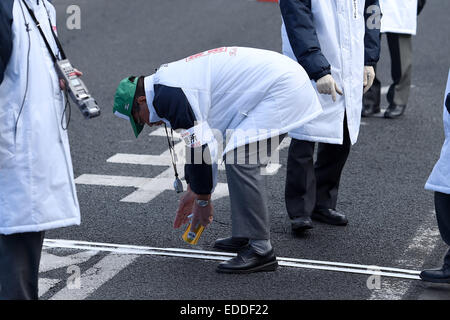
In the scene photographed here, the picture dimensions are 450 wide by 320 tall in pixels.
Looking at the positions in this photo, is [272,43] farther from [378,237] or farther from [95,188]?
[378,237]

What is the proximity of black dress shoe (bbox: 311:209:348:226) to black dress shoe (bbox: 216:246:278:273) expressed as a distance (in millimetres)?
948

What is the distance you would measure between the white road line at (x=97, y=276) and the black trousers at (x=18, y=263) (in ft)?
2.29

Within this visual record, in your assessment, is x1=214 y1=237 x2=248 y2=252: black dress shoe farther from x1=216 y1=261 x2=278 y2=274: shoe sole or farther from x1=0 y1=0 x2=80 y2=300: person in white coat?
x1=0 y1=0 x2=80 y2=300: person in white coat

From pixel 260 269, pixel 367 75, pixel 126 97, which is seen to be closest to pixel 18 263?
pixel 126 97

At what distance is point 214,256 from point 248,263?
0.37 metres

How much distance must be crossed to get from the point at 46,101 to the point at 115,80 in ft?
20.0

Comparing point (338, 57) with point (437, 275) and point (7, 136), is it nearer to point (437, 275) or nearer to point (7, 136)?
point (437, 275)

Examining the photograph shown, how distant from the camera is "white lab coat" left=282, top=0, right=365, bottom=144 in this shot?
5.83 metres

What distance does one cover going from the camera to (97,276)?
5.23m

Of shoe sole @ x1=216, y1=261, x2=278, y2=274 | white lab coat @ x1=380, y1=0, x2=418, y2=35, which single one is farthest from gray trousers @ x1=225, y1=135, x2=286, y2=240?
white lab coat @ x1=380, y1=0, x2=418, y2=35

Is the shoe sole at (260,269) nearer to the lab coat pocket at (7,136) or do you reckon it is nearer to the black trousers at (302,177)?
the black trousers at (302,177)

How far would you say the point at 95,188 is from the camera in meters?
6.89

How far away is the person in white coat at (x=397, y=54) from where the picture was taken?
9.00 meters

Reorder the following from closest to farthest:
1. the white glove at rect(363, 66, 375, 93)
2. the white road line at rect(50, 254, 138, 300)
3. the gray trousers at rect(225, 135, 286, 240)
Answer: the white road line at rect(50, 254, 138, 300) → the gray trousers at rect(225, 135, 286, 240) → the white glove at rect(363, 66, 375, 93)
